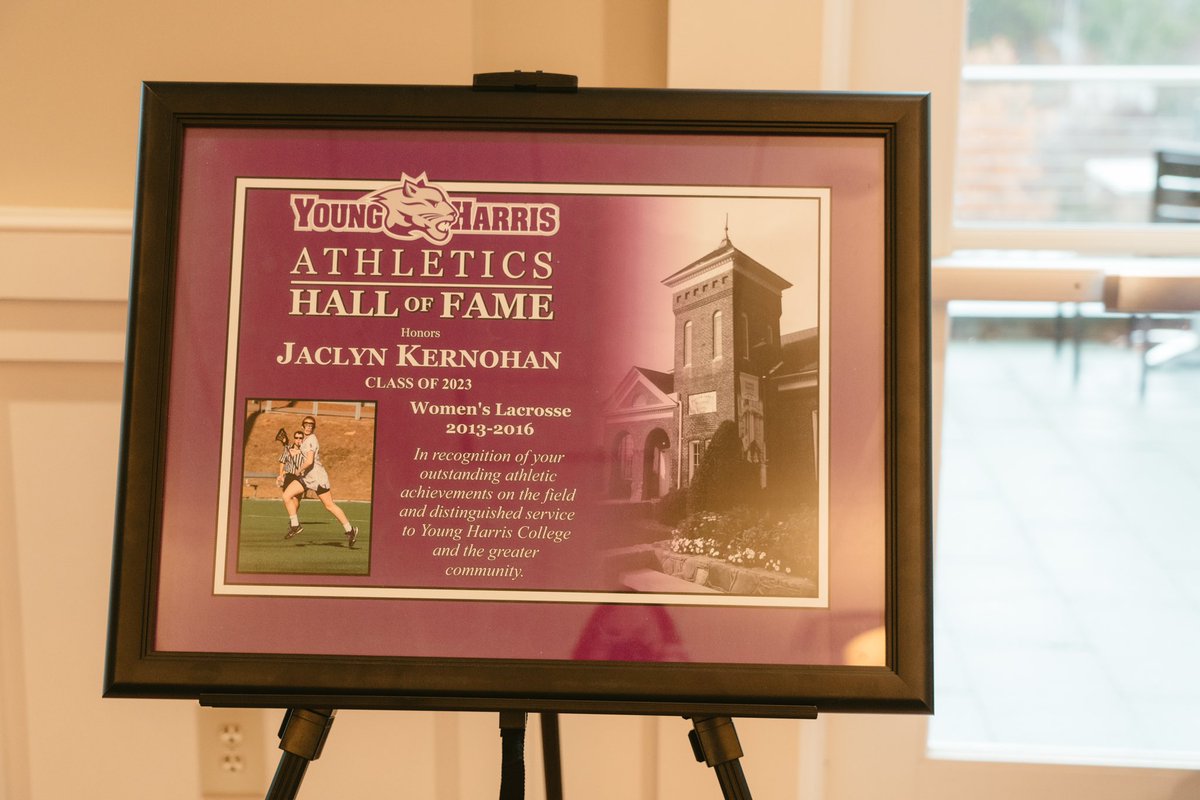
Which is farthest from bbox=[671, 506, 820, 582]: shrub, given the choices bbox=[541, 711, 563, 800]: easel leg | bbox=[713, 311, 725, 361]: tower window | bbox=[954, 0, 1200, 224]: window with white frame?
bbox=[954, 0, 1200, 224]: window with white frame

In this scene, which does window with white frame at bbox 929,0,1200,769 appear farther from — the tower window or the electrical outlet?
the electrical outlet

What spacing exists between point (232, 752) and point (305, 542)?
0.54m

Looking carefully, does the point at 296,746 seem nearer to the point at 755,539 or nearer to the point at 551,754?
the point at 551,754

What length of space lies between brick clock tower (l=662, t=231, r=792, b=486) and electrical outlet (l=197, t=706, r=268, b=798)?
734 millimetres

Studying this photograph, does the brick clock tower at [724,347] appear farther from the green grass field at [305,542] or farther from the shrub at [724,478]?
the green grass field at [305,542]

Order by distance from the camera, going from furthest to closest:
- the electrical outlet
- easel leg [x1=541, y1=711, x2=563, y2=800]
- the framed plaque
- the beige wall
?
1. the electrical outlet
2. the beige wall
3. easel leg [x1=541, y1=711, x2=563, y2=800]
4. the framed plaque

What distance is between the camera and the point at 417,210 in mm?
819

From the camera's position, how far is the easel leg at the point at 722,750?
0.79 meters

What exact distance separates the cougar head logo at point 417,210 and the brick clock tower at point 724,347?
0.70ft

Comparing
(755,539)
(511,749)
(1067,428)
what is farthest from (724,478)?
(1067,428)

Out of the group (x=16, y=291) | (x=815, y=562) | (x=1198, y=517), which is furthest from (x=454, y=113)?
(x=1198, y=517)

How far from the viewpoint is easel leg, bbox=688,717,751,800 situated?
79 centimetres

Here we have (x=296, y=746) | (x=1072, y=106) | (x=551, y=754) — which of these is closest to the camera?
(x=296, y=746)

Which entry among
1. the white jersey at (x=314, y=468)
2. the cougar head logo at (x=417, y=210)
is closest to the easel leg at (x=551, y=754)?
the white jersey at (x=314, y=468)
